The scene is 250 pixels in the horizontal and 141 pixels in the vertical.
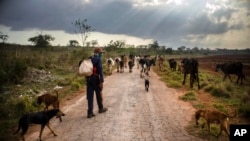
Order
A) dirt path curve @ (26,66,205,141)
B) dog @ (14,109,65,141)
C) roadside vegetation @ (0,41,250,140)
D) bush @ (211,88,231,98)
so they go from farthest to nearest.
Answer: bush @ (211,88,231,98) < roadside vegetation @ (0,41,250,140) < dirt path curve @ (26,66,205,141) < dog @ (14,109,65,141)

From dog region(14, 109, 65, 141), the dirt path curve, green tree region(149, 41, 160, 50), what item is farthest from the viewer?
green tree region(149, 41, 160, 50)

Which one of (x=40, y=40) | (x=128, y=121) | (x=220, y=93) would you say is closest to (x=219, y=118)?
(x=128, y=121)

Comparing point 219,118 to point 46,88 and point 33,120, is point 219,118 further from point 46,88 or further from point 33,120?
point 46,88

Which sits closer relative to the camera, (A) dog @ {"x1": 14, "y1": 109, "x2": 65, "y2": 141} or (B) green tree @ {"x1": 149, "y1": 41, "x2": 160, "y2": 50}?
(A) dog @ {"x1": 14, "y1": 109, "x2": 65, "y2": 141}

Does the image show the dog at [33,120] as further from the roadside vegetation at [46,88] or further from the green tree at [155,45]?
the green tree at [155,45]

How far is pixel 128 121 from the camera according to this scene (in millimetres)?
10094

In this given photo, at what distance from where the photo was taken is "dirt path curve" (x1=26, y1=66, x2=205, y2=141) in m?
8.55

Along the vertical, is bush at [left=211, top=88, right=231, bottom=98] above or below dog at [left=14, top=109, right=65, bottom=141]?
below

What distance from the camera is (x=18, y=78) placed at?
72.0 ft

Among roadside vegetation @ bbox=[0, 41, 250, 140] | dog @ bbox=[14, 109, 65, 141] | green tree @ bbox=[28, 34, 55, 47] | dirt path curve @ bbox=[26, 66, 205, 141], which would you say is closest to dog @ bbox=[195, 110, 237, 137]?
roadside vegetation @ bbox=[0, 41, 250, 140]

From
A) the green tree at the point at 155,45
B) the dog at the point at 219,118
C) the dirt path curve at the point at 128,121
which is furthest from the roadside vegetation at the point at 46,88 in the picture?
the green tree at the point at 155,45

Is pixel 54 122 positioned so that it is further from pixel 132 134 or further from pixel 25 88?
pixel 25 88

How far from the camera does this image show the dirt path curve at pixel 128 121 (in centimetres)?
855

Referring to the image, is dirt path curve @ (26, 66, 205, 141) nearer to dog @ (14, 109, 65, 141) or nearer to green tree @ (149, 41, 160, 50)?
dog @ (14, 109, 65, 141)
